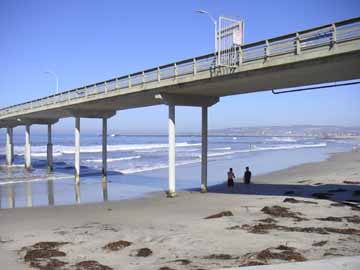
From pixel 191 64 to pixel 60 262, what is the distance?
1164cm

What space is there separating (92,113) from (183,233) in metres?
22.7

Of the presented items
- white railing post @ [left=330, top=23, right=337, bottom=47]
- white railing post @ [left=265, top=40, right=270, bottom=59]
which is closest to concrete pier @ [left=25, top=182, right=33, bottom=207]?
white railing post @ [left=265, top=40, right=270, bottom=59]

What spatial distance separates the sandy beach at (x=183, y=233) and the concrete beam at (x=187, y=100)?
15.9 ft

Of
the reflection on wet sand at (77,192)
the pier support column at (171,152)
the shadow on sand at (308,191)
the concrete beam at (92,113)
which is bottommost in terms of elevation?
the reflection on wet sand at (77,192)

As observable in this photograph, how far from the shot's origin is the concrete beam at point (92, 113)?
32.6m

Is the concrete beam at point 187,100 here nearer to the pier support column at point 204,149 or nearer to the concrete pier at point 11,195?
the pier support column at point 204,149

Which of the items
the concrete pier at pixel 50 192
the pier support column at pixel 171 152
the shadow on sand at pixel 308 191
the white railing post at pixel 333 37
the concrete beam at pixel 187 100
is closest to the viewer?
the white railing post at pixel 333 37

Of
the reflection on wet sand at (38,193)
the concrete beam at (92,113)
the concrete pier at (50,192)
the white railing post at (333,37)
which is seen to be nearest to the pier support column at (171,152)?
the reflection on wet sand at (38,193)

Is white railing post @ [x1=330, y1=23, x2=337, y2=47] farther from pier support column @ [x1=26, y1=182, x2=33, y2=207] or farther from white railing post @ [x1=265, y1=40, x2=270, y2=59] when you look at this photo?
pier support column @ [x1=26, y1=182, x2=33, y2=207]

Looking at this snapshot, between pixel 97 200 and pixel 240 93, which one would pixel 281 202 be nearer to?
pixel 240 93

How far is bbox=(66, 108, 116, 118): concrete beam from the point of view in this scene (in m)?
32.6

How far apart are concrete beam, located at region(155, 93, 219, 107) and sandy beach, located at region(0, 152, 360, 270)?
15.9 feet

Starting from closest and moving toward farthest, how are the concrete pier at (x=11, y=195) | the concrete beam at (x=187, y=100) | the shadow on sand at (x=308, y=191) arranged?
the shadow on sand at (x=308, y=191), the concrete pier at (x=11, y=195), the concrete beam at (x=187, y=100)

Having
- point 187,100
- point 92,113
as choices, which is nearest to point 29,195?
point 187,100
